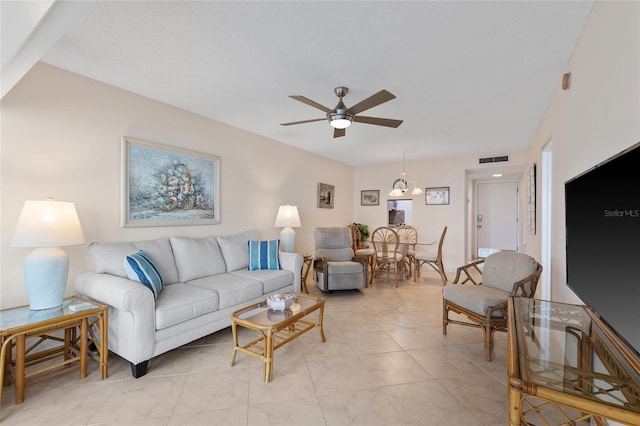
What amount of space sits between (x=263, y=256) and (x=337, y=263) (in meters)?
1.27

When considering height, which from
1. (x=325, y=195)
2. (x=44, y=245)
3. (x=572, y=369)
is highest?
(x=325, y=195)

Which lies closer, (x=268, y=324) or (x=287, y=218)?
(x=268, y=324)

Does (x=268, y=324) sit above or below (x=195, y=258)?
below

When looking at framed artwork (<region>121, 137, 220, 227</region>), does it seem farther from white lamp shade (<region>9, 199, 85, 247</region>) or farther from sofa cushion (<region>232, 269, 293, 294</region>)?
sofa cushion (<region>232, 269, 293, 294</region>)

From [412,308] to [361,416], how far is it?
2143 mm

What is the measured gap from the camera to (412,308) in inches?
141

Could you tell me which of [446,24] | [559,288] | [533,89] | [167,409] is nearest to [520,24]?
[446,24]

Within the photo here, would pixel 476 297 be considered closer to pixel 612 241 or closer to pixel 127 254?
pixel 612 241

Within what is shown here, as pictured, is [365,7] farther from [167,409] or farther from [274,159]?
[274,159]

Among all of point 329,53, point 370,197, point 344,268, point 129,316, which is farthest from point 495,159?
point 129,316

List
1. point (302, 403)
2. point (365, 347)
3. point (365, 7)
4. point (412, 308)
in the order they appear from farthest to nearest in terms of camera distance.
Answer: point (412, 308)
point (365, 347)
point (302, 403)
point (365, 7)

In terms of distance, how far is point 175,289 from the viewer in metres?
2.57

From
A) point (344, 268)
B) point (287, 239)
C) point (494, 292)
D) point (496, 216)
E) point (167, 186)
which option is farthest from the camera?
point (496, 216)

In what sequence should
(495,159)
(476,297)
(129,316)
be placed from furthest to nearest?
(495,159) < (476,297) < (129,316)
